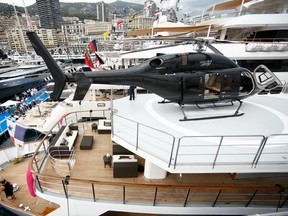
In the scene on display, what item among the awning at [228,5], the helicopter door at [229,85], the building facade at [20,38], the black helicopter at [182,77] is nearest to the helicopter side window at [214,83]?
the black helicopter at [182,77]

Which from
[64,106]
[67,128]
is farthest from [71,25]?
[67,128]

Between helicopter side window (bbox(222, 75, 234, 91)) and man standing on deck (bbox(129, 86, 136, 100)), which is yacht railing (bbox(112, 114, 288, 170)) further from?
man standing on deck (bbox(129, 86, 136, 100))

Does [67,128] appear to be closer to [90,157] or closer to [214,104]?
[90,157]

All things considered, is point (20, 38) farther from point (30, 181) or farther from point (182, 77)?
point (182, 77)

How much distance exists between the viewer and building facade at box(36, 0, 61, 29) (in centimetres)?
8036

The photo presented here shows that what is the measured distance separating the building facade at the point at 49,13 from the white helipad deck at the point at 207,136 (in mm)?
96110

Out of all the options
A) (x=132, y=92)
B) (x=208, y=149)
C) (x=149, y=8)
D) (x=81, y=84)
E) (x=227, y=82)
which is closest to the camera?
(x=208, y=149)

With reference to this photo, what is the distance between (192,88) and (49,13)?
111191mm

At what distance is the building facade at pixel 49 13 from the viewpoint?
264 ft

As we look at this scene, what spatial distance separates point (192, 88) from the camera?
6.23 meters

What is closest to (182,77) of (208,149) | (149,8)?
Answer: (208,149)

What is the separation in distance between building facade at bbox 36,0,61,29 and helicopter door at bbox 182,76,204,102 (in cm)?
9609

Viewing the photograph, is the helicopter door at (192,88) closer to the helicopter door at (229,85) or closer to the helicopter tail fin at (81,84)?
the helicopter door at (229,85)

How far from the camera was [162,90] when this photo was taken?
20.5 feet
